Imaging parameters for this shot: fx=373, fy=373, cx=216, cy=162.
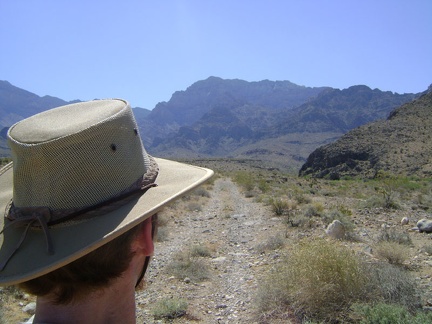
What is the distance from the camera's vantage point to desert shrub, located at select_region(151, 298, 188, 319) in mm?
5543

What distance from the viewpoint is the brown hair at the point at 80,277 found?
136 cm

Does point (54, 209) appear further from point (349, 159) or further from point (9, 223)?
point (349, 159)

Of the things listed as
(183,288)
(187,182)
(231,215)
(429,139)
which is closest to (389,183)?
(231,215)

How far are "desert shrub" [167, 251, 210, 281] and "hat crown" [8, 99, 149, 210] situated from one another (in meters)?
6.10

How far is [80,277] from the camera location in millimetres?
1371

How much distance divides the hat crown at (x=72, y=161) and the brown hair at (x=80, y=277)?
194 mm

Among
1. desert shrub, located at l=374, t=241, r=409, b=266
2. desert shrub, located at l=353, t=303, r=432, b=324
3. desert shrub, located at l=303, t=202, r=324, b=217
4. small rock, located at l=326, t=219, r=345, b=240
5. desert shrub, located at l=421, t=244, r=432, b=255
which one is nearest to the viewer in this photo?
desert shrub, located at l=353, t=303, r=432, b=324

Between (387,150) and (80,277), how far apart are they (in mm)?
52587

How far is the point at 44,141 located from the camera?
4.55 ft

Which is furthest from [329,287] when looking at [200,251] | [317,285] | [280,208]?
[280,208]

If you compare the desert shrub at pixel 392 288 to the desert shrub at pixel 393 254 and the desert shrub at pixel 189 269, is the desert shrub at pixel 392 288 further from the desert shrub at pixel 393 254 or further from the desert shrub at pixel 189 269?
the desert shrub at pixel 189 269

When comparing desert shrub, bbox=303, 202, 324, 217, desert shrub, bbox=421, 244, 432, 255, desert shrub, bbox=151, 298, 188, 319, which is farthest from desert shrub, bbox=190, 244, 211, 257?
desert shrub, bbox=303, 202, 324, 217

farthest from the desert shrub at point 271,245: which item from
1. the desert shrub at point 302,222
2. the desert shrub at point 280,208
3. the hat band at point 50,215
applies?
A: the hat band at point 50,215

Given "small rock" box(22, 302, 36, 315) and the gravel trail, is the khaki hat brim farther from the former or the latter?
"small rock" box(22, 302, 36, 315)
